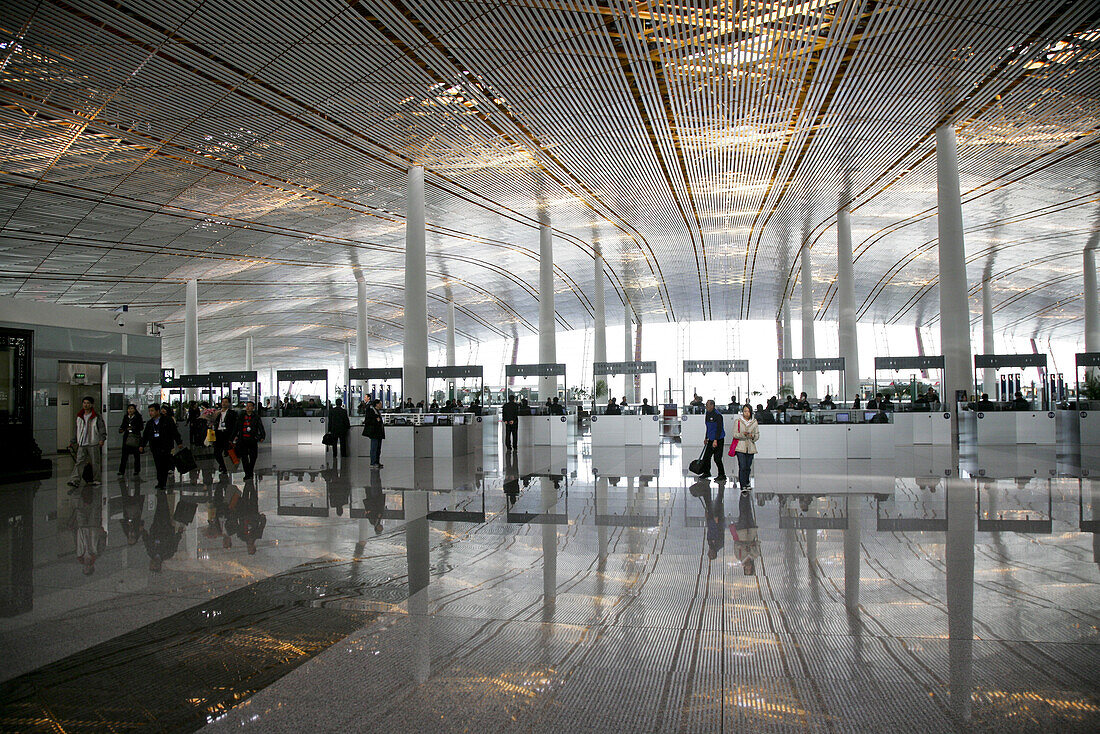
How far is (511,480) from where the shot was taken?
11.2m

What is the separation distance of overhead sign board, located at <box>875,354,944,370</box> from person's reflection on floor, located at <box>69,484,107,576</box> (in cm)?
1777

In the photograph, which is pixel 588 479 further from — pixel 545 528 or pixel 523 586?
pixel 523 586

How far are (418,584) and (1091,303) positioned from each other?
125 ft

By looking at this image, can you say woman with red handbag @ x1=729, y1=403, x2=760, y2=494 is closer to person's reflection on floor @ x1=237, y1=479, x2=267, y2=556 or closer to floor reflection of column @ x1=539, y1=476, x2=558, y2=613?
floor reflection of column @ x1=539, y1=476, x2=558, y2=613

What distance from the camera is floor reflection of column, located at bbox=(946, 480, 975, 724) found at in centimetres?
310

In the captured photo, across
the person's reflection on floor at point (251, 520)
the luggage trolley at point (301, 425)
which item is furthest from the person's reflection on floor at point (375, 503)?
the luggage trolley at point (301, 425)

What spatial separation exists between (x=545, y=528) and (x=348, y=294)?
35744mm

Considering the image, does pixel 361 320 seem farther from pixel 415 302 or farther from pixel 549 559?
pixel 549 559

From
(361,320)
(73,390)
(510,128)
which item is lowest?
(73,390)

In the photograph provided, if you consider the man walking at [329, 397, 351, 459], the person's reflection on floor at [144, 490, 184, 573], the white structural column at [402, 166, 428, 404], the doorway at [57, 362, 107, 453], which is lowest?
the person's reflection on floor at [144, 490, 184, 573]

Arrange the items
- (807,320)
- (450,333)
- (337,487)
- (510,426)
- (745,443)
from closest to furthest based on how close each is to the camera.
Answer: (745,443), (337,487), (510,426), (807,320), (450,333)

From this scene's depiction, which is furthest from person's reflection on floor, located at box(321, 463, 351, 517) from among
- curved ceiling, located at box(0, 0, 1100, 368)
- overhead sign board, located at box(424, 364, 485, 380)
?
curved ceiling, located at box(0, 0, 1100, 368)

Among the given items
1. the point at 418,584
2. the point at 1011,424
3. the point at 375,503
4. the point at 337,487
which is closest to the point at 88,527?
the point at 375,503

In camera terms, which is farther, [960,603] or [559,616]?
[960,603]
